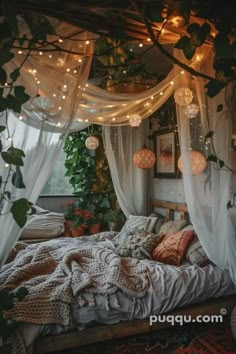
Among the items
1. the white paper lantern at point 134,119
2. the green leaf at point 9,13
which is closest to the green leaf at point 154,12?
the green leaf at point 9,13

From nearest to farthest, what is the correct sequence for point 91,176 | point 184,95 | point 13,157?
point 13,157 < point 184,95 < point 91,176

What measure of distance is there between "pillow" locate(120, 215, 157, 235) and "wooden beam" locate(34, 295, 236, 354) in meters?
1.05

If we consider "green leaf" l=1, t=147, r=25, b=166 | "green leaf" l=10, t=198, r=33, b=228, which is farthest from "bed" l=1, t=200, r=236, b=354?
"green leaf" l=1, t=147, r=25, b=166

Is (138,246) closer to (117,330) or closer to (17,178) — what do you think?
(117,330)

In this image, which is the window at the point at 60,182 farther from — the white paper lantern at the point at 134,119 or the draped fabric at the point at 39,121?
the draped fabric at the point at 39,121

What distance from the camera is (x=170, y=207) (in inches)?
137

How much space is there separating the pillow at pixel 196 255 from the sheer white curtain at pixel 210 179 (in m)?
0.20

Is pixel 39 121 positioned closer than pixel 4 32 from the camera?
No

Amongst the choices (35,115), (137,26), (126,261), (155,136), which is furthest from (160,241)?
(137,26)

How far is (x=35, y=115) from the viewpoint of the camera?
5.09ft

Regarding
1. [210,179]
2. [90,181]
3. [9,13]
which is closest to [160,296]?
[210,179]

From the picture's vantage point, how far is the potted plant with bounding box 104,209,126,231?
12.2ft

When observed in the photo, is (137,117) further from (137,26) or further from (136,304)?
(136,304)

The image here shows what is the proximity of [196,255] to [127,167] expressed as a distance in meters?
1.37
